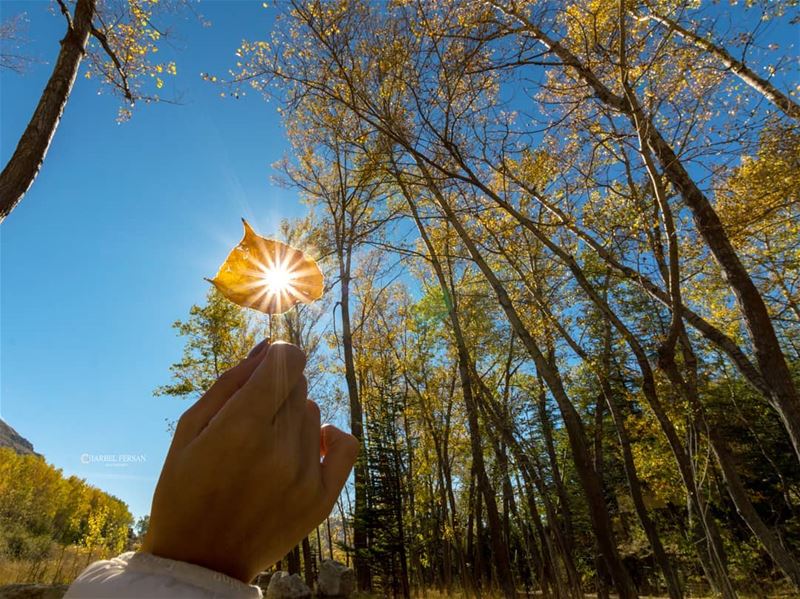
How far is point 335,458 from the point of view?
650 mm

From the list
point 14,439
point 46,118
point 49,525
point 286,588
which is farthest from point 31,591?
point 14,439

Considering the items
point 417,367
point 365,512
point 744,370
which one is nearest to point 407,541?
point 365,512

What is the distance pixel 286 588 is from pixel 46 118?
342 inches

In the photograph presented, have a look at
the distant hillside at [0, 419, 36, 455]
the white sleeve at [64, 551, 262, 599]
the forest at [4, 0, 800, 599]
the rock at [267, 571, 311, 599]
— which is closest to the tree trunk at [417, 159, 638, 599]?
the forest at [4, 0, 800, 599]

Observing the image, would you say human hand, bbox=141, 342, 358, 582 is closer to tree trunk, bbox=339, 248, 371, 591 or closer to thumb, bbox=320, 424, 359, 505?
thumb, bbox=320, 424, 359, 505

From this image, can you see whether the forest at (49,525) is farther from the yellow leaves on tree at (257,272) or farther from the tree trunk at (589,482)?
the yellow leaves on tree at (257,272)

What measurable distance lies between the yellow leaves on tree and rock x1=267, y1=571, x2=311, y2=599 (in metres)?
9.19

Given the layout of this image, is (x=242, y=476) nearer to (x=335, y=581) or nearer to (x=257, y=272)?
(x=257, y=272)

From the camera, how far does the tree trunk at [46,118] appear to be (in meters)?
3.82

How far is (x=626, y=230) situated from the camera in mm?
4371

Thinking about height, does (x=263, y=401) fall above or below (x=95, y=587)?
above

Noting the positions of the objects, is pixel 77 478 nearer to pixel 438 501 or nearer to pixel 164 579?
pixel 438 501

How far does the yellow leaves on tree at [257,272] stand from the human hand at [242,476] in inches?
17.2

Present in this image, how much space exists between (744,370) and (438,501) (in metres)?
16.8
